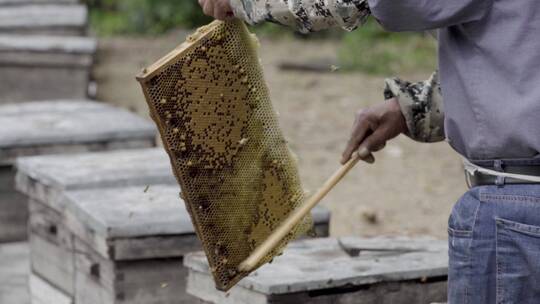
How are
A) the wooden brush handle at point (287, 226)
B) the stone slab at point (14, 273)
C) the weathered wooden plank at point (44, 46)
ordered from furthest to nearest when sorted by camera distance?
1. the weathered wooden plank at point (44, 46)
2. the stone slab at point (14, 273)
3. the wooden brush handle at point (287, 226)

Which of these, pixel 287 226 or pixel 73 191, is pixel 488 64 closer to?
pixel 287 226

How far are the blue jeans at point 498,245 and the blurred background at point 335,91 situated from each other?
66.3 inches

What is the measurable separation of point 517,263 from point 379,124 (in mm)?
770

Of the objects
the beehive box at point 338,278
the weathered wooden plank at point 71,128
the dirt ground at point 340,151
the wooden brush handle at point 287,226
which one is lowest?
the dirt ground at point 340,151

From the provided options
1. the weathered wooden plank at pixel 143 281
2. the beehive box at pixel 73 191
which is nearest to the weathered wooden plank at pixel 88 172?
the beehive box at pixel 73 191

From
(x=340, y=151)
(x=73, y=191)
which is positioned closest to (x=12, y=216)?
(x=73, y=191)

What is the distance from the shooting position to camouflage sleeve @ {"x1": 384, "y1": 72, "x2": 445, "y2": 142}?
344 centimetres

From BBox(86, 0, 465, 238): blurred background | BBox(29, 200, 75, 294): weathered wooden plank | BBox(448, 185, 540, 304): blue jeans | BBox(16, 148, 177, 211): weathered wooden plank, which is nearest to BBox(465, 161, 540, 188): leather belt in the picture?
BBox(448, 185, 540, 304): blue jeans

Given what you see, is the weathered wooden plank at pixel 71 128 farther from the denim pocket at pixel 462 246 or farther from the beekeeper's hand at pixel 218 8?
the denim pocket at pixel 462 246

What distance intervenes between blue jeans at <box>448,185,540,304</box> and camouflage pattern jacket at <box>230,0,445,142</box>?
0.52m

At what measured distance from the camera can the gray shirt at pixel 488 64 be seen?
9.02ft

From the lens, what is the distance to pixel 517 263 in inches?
110

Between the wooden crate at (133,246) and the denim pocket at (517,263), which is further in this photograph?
the wooden crate at (133,246)

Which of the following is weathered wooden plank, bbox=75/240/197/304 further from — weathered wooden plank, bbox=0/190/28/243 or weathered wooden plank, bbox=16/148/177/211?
weathered wooden plank, bbox=0/190/28/243
